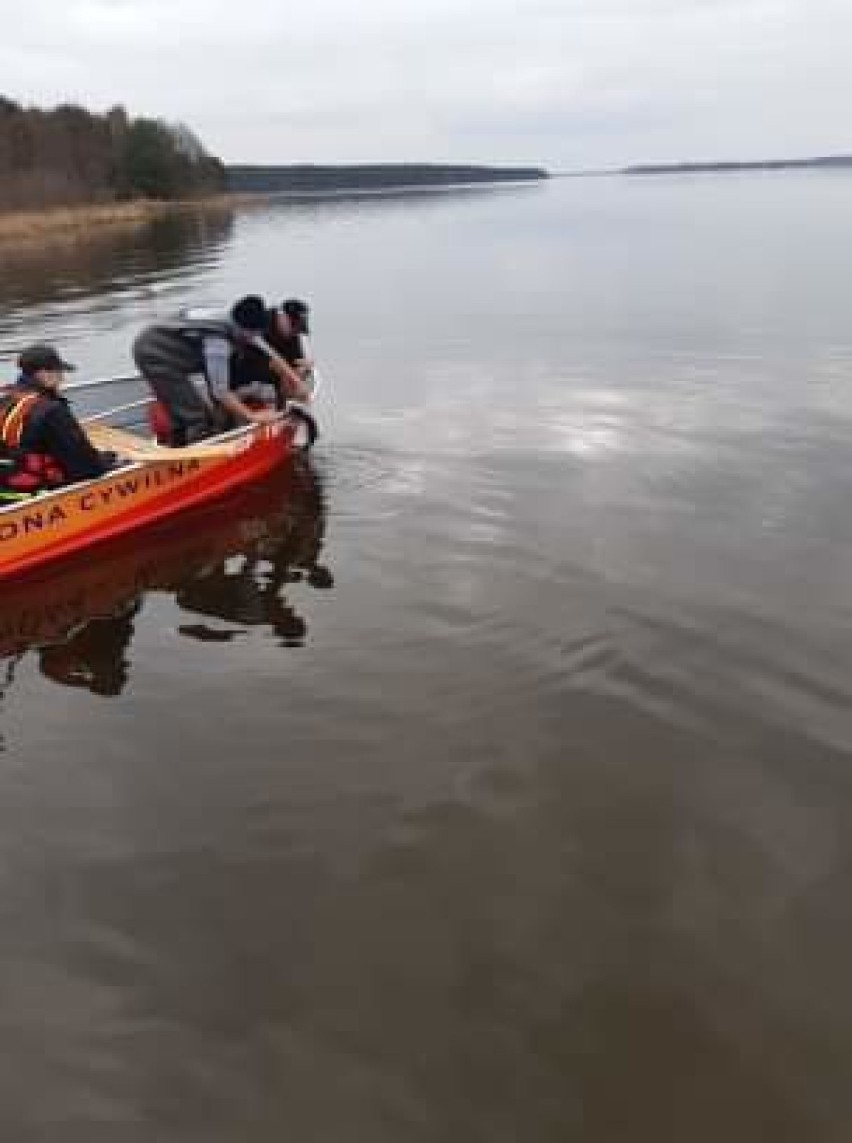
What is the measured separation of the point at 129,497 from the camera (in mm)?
10266

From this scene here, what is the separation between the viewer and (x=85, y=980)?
4.82 m

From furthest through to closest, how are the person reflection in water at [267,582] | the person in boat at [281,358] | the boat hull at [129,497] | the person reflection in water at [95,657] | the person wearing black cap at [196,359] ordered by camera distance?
the person in boat at [281,358] < the person wearing black cap at [196,359] < the boat hull at [129,497] < the person reflection in water at [267,582] < the person reflection in water at [95,657]

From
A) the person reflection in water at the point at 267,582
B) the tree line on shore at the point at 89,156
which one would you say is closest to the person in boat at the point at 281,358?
the person reflection in water at the point at 267,582

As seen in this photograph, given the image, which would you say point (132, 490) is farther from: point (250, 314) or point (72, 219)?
point (72, 219)

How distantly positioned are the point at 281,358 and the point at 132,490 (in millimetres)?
2988

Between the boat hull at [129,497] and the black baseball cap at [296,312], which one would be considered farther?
the black baseball cap at [296,312]

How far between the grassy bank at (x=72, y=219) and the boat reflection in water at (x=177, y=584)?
49.0m

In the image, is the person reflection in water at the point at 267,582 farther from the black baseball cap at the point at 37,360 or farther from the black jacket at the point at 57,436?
the black baseball cap at the point at 37,360

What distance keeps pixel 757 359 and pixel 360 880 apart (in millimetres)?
15132

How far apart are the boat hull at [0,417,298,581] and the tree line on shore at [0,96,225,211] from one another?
72838mm

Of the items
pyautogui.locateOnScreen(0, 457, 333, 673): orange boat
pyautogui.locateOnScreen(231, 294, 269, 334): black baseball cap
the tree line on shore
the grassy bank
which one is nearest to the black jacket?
pyautogui.locateOnScreen(0, 457, 333, 673): orange boat

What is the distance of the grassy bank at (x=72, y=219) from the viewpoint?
5659 cm

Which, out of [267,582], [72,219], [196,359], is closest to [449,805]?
[267,582]

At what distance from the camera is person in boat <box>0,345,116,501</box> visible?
8.99 metres
